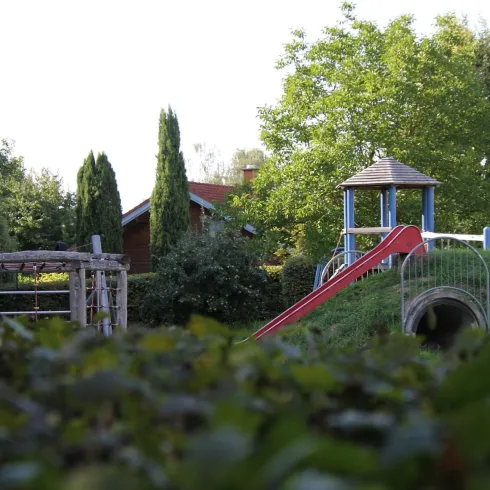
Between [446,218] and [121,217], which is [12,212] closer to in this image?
[121,217]

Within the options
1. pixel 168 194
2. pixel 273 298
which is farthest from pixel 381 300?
pixel 168 194

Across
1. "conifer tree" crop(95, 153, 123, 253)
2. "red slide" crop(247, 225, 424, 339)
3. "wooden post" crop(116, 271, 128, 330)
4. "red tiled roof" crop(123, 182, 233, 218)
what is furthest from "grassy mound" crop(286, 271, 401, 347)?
"red tiled roof" crop(123, 182, 233, 218)

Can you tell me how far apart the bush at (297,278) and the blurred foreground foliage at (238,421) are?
1829 cm

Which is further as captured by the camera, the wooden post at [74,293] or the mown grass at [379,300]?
the wooden post at [74,293]

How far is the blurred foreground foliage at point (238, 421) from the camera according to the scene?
739 mm

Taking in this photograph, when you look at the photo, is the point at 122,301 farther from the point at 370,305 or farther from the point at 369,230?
the point at 369,230

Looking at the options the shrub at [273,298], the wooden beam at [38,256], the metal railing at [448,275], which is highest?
the wooden beam at [38,256]

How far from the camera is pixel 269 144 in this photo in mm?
21172

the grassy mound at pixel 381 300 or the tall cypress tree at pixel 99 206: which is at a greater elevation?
the tall cypress tree at pixel 99 206

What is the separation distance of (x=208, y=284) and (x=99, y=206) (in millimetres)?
7127

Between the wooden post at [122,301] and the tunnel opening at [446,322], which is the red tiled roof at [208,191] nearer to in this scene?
the wooden post at [122,301]

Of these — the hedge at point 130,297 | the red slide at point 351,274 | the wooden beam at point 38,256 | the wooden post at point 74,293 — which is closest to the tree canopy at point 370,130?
the hedge at point 130,297

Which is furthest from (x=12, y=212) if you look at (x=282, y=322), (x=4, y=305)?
(x=282, y=322)

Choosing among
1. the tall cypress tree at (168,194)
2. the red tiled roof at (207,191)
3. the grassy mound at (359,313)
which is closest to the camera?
the grassy mound at (359,313)
